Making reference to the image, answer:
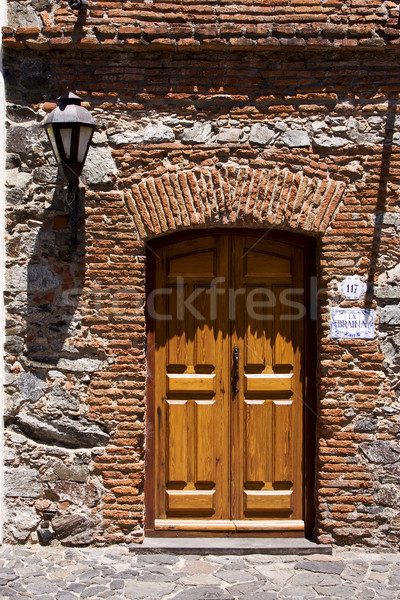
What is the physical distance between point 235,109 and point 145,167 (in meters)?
0.85

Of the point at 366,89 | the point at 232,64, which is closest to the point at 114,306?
the point at 232,64

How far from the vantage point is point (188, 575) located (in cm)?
452

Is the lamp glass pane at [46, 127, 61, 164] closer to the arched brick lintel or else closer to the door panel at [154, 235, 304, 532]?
the arched brick lintel

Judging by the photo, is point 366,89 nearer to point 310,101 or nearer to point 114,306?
point 310,101

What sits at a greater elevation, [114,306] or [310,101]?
[310,101]

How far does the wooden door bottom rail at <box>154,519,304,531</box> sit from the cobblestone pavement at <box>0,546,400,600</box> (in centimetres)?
28

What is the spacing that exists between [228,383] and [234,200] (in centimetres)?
149

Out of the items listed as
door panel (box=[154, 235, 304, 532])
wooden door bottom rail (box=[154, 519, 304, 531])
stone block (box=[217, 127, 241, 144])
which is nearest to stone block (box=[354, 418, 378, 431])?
door panel (box=[154, 235, 304, 532])

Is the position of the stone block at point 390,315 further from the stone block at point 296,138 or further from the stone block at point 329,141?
the stone block at point 296,138

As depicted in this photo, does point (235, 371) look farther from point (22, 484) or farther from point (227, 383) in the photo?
point (22, 484)

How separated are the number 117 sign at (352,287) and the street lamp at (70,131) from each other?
2242 millimetres

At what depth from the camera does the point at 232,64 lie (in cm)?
505

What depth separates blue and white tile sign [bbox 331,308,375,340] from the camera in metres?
5.05

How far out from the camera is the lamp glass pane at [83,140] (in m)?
4.66
